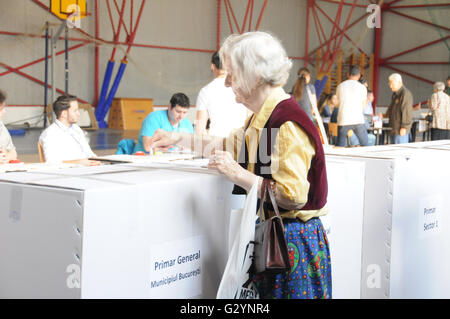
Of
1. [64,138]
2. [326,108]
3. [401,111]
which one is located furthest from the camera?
[326,108]

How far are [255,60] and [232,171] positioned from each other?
0.92 ft

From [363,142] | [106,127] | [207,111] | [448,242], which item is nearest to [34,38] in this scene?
[106,127]

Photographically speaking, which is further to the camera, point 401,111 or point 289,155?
point 401,111

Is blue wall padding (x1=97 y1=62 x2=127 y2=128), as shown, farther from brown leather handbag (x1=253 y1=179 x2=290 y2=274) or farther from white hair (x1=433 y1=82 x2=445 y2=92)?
brown leather handbag (x1=253 y1=179 x2=290 y2=274)

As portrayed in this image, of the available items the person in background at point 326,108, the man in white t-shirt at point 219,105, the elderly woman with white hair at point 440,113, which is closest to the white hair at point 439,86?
the elderly woman with white hair at point 440,113

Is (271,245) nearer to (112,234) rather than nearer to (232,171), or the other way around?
(232,171)

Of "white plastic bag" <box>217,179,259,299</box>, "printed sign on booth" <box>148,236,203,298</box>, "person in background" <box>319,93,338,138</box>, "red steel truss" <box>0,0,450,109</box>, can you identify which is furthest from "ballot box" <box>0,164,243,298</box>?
"red steel truss" <box>0,0,450,109</box>

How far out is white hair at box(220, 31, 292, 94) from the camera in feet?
4.68

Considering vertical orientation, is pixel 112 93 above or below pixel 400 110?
above

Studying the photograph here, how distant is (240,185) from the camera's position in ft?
4.81

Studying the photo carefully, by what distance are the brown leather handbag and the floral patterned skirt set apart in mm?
83

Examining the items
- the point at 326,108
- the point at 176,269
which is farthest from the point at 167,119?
the point at 326,108

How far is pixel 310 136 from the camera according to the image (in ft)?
4.82
